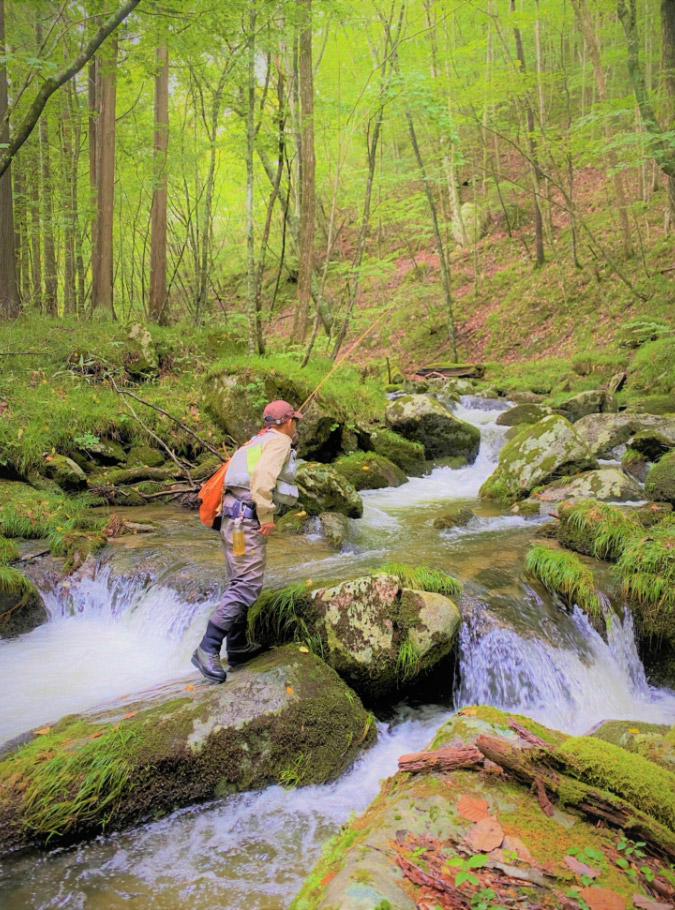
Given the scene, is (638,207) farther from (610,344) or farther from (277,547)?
(277,547)

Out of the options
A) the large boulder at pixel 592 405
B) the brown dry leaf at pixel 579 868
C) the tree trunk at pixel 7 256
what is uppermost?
the tree trunk at pixel 7 256

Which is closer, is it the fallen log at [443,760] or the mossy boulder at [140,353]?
the fallen log at [443,760]

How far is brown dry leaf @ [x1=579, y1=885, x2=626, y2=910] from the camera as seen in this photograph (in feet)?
5.43

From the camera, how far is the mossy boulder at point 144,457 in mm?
9219

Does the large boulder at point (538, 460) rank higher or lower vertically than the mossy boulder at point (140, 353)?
lower

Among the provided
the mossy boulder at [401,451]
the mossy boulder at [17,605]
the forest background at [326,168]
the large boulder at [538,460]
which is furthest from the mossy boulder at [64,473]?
the large boulder at [538,460]

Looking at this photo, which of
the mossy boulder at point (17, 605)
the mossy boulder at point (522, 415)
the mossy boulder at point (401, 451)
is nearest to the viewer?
the mossy boulder at point (17, 605)

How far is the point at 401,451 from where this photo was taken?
1170 centimetres

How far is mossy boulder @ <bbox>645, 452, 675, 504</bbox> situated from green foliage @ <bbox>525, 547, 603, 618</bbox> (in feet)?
8.89

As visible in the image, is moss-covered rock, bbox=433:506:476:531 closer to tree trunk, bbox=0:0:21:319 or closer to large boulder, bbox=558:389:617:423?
large boulder, bbox=558:389:617:423

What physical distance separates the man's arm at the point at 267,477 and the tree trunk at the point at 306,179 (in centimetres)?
955

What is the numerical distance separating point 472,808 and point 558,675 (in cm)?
292

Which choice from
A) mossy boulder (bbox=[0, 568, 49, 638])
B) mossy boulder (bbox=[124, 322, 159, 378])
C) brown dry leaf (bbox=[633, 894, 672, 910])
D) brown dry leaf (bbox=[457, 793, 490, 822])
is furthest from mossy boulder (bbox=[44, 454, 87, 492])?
brown dry leaf (bbox=[633, 894, 672, 910])

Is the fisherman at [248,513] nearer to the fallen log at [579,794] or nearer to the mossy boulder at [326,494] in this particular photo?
the fallen log at [579,794]
